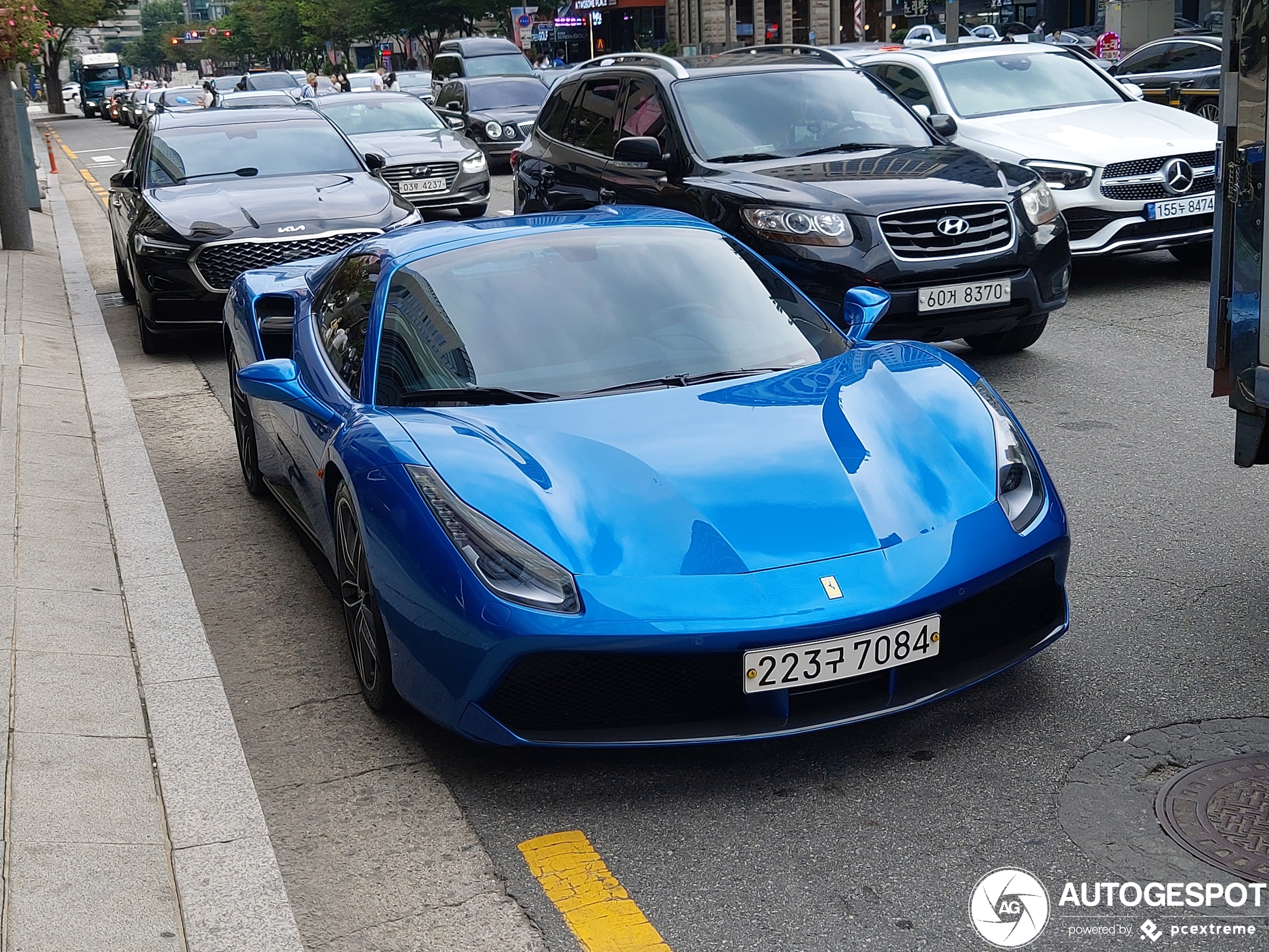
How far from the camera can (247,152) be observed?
1155 cm

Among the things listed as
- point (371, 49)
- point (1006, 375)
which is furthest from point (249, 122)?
point (371, 49)

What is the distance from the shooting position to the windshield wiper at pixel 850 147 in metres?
8.97

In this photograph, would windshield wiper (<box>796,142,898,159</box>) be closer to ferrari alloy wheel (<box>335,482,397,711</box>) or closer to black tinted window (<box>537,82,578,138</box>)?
black tinted window (<box>537,82,578,138</box>)

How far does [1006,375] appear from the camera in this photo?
825 cm

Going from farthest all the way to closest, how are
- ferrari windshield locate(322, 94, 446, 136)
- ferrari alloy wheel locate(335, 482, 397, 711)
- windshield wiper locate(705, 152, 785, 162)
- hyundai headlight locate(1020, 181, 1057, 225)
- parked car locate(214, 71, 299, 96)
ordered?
1. parked car locate(214, 71, 299, 96)
2. ferrari windshield locate(322, 94, 446, 136)
3. windshield wiper locate(705, 152, 785, 162)
4. hyundai headlight locate(1020, 181, 1057, 225)
5. ferrari alloy wheel locate(335, 482, 397, 711)

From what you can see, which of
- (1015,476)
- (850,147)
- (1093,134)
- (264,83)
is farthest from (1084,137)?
(264,83)

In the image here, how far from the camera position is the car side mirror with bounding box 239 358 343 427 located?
4.98 metres

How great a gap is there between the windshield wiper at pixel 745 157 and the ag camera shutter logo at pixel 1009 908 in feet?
20.6

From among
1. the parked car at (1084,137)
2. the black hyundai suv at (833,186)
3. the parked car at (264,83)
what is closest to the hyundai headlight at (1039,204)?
the black hyundai suv at (833,186)

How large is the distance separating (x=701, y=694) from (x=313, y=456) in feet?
6.30

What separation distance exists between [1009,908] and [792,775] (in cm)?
78

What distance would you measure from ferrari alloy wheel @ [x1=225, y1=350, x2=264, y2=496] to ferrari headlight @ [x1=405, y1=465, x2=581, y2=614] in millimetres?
2817

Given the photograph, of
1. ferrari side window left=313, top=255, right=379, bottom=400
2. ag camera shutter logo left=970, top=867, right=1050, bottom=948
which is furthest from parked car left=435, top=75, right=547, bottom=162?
ag camera shutter logo left=970, top=867, right=1050, bottom=948

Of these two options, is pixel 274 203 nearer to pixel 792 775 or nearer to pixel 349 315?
pixel 349 315
